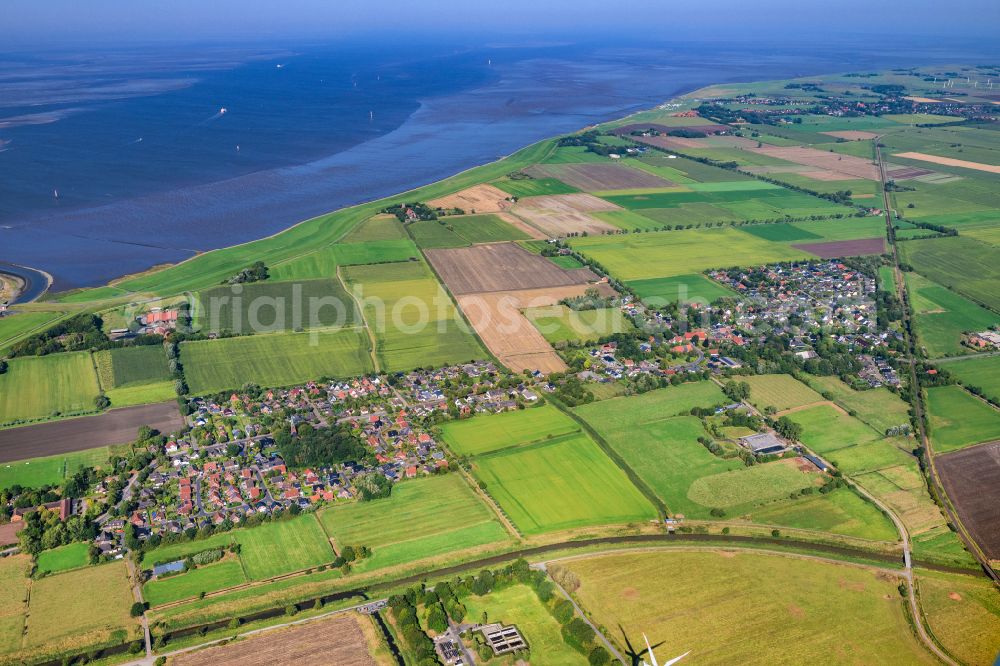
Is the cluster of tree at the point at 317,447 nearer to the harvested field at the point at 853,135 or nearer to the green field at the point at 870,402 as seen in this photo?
the green field at the point at 870,402

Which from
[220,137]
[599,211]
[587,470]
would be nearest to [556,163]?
[599,211]

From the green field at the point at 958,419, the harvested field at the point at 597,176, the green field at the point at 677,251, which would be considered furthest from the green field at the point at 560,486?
the harvested field at the point at 597,176

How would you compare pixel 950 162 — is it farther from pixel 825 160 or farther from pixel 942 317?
pixel 942 317

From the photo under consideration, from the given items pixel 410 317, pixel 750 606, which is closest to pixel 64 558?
pixel 750 606

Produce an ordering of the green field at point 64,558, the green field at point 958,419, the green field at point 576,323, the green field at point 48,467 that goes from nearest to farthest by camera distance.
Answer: the green field at point 64,558, the green field at point 48,467, the green field at point 958,419, the green field at point 576,323

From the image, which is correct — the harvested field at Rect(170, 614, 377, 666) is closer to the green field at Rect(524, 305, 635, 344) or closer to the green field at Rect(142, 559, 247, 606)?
the green field at Rect(142, 559, 247, 606)

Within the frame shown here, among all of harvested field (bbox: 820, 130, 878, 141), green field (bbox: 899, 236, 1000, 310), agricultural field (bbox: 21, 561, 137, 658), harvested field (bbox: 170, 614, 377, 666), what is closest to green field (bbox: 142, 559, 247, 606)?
agricultural field (bbox: 21, 561, 137, 658)
